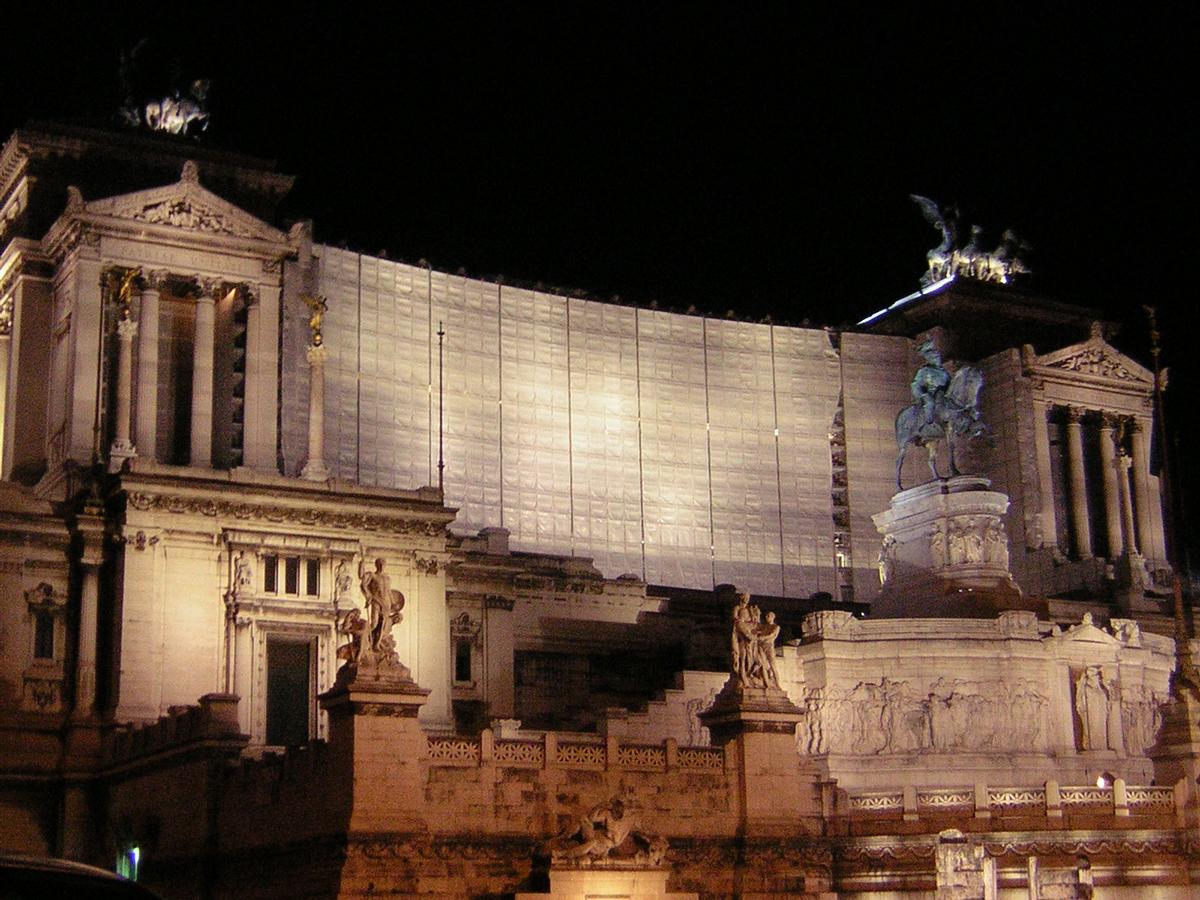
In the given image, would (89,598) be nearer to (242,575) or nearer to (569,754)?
(242,575)

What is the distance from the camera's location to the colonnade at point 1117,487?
78250mm

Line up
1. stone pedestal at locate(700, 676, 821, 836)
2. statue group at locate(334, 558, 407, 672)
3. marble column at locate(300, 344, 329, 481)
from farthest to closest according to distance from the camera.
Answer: marble column at locate(300, 344, 329, 481) < stone pedestal at locate(700, 676, 821, 836) < statue group at locate(334, 558, 407, 672)

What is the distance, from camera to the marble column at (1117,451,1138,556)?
7906 cm

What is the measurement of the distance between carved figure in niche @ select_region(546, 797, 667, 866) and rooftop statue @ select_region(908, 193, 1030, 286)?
5313cm

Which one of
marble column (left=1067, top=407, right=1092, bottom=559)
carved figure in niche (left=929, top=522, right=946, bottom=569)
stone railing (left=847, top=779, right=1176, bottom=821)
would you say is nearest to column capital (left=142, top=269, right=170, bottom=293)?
carved figure in niche (left=929, top=522, right=946, bottom=569)

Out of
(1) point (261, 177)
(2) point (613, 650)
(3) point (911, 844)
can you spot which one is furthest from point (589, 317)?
(3) point (911, 844)

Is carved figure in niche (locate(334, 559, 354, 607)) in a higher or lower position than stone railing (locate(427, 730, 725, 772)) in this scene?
higher

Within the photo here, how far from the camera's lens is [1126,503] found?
262ft

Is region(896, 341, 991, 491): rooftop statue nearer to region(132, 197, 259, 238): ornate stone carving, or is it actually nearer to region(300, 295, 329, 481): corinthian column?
region(300, 295, 329, 481): corinthian column

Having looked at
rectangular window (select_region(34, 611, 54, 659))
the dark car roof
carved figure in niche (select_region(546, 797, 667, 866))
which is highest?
rectangular window (select_region(34, 611, 54, 659))

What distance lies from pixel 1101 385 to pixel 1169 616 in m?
13.9

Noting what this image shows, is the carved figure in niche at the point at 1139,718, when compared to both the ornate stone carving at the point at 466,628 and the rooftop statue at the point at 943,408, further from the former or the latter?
the ornate stone carving at the point at 466,628

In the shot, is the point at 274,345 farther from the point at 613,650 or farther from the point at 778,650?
the point at 778,650

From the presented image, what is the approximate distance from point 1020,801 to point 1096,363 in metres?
46.6
